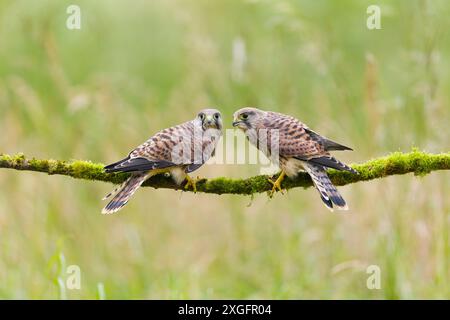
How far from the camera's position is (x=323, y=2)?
31.7 ft

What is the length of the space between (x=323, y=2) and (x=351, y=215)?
12.7 ft

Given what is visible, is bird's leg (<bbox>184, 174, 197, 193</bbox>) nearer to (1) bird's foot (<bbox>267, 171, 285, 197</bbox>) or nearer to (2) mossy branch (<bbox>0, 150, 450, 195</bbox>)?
(2) mossy branch (<bbox>0, 150, 450, 195</bbox>)

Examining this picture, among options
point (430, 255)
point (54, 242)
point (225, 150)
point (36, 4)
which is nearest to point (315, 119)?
point (225, 150)

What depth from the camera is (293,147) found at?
499 cm

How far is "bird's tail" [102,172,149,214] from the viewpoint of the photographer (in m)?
4.47

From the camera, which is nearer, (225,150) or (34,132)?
(225,150)

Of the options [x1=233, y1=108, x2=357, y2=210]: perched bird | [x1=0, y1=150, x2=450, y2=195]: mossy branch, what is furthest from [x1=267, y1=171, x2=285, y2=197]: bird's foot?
[x1=0, y1=150, x2=450, y2=195]: mossy branch

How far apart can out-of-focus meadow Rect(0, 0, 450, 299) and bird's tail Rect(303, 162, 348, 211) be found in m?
1.35

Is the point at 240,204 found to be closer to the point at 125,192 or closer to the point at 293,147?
the point at 293,147

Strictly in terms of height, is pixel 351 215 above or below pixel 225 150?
below

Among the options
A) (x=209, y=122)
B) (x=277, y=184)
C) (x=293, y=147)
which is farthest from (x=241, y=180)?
(x=209, y=122)

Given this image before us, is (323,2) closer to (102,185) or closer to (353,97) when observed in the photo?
(353,97)

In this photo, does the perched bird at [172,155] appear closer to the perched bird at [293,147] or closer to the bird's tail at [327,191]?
the perched bird at [293,147]

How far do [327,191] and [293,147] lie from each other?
0.55 metres
